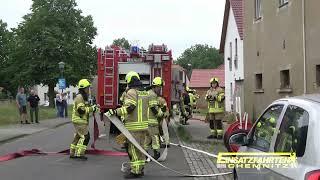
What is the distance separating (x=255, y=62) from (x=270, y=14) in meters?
2.99

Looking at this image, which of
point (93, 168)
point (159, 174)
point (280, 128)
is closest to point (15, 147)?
point (93, 168)

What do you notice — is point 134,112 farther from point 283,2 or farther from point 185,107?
point 185,107

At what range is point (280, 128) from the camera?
5590mm

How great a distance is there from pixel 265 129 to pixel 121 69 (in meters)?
14.2

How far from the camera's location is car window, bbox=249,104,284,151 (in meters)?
5.94

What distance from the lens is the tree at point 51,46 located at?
66.2 meters

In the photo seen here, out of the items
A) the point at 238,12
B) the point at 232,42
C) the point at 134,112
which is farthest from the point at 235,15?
the point at 134,112

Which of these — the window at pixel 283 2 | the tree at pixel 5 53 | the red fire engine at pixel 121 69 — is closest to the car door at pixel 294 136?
the red fire engine at pixel 121 69

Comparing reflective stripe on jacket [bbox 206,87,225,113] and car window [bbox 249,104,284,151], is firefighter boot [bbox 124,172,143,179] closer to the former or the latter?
car window [bbox 249,104,284,151]

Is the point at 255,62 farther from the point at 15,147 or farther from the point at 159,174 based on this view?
the point at 159,174

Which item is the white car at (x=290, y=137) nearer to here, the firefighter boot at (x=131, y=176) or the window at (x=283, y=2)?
the firefighter boot at (x=131, y=176)

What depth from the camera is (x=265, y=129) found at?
20.7ft

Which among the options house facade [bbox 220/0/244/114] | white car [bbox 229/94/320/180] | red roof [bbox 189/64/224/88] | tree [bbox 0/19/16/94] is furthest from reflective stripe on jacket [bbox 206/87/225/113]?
tree [bbox 0/19/16/94]

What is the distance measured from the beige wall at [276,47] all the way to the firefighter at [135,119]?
7843mm
